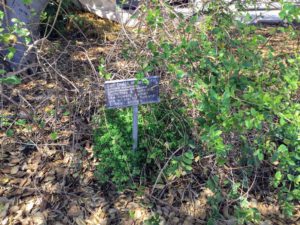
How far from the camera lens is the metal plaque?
83.4 inches

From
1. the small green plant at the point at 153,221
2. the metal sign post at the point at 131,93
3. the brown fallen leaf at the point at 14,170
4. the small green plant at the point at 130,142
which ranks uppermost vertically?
the metal sign post at the point at 131,93

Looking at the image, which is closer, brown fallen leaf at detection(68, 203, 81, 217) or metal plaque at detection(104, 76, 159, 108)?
metal plaque at detection(104, 76, 159, 108)

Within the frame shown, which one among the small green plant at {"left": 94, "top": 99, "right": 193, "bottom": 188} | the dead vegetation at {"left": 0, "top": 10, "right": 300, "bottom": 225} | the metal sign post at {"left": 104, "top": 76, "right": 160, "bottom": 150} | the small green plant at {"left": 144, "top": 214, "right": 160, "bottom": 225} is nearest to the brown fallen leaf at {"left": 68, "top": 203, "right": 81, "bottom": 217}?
the dead vegetation at {"left": 0, "top": 10, "right": 300, "bottom": 225}

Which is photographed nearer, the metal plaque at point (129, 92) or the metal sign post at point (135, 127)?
the metal plaque at point (129, 92)

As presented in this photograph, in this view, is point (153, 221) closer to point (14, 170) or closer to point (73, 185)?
point (73, 185)

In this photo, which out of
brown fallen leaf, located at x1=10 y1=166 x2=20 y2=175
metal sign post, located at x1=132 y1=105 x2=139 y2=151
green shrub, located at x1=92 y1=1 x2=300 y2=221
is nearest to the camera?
green shrub, located at x1=92 y1=1 x2=300 y2=221

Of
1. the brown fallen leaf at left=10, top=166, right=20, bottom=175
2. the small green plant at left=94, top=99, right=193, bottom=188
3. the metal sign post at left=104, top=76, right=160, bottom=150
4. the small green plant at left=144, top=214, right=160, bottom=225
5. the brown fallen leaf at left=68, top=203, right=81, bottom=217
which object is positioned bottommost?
the brown fallen leaf at left=68, top=203, right=81, bottom=217

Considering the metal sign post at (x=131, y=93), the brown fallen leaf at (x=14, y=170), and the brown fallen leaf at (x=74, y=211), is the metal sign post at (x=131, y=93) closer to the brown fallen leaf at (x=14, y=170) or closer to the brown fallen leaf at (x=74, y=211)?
the brown fallen leaf at (x=74, y=211)

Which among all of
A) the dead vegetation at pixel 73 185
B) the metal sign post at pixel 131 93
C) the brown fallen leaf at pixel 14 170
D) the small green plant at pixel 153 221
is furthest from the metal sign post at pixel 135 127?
the brown fallen leaf at pixel 14 170

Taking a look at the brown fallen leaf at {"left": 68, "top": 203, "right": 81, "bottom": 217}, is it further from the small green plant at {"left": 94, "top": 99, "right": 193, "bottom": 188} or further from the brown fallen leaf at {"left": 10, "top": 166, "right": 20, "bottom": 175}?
the brown fallen leaf at {"left": 10, "top": 166, "right": 20, "bottom": 175}

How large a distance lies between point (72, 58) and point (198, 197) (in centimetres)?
221

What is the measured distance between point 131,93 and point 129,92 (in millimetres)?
16

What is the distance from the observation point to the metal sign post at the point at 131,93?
6.95 feet

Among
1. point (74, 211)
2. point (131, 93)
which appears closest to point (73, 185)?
point (74, 211)
